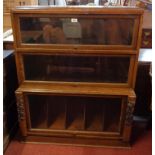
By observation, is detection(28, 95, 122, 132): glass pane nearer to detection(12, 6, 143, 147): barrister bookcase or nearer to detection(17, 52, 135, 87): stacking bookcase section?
detection(12, 6, 143, 147): barrister bookcase

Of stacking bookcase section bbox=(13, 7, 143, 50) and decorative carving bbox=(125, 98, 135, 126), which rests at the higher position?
stacking bookcase section bbox=(13, 7, 143, 50)

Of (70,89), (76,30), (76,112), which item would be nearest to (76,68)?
(70,89)

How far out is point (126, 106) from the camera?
176 centimetres

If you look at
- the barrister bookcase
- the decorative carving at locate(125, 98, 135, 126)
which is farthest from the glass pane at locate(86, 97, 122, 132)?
the decorative carving at locate(125, 98, 135, 126)

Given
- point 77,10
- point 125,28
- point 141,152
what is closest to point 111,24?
point 125,28

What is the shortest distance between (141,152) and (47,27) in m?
1.24

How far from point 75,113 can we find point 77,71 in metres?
0.45

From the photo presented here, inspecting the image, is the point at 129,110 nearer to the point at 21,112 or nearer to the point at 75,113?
the point at 75,113

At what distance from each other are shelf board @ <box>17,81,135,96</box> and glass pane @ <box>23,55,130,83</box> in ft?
0.17

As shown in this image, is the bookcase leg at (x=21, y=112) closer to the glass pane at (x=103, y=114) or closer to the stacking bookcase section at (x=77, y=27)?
the stacking bookcase section at (x=77, y=27)

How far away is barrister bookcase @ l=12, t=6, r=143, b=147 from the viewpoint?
1.58 m

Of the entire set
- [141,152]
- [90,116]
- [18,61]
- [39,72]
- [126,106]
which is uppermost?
[18,61]

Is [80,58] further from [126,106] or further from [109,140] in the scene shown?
[109,140]

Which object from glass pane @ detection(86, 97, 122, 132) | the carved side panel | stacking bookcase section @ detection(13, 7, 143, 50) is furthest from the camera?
glass pane @ detection(86, 97, 122, 132)
